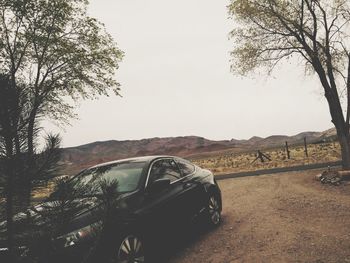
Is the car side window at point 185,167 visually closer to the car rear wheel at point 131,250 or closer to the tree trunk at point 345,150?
the car rear wheel at point 131,250

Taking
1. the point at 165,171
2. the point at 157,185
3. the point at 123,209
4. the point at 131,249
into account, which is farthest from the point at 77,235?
the point at 165,171

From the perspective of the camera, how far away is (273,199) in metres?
9.95

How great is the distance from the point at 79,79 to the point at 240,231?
13778mm

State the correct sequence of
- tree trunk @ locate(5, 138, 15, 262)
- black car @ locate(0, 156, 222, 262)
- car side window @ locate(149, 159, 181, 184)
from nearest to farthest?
tree trunk @ locate(5, 138, 15, 262)
black car @ locate(0, 156, 222, 262)
car side window @ locate(149, 159, 181, 184)

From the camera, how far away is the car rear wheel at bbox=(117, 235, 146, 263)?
453 centimetres

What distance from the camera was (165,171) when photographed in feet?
20.8

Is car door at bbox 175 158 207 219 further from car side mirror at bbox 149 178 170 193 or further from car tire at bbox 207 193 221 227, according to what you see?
car side mirror at bbox 149 178 170 193

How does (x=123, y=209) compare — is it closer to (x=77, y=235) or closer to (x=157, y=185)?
(x=157, y=185)

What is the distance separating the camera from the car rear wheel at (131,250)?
4527mm

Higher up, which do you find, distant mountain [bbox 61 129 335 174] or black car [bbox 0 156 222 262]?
distant mountain [bbox 61 129 335 174]

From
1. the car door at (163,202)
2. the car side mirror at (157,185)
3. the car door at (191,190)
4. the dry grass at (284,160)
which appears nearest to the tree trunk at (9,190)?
the car door at (163,202)

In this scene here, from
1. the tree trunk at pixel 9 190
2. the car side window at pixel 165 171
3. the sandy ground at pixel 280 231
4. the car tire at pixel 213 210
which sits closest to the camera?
the tree trunk at pixel 9 190

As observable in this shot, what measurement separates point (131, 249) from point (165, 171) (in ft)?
6.19

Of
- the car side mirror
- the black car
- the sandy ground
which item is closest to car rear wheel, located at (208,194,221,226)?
the black car
